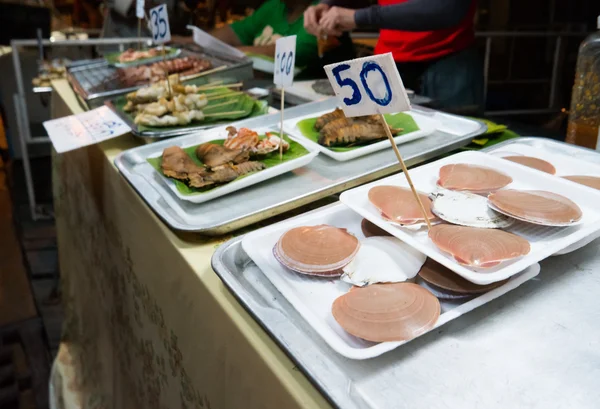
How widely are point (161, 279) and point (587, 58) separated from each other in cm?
107

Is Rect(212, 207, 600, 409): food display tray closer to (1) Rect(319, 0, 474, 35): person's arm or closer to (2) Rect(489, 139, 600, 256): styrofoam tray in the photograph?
(2) Rect(489, 139, 600, 256): styrofoam tray

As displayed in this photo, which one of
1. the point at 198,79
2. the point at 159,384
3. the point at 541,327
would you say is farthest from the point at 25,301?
the point at 541,327

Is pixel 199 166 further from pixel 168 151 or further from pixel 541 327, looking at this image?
pixel 541 327

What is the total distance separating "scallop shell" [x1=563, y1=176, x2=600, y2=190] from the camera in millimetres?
940

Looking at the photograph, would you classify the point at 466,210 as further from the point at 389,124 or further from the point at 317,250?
the point at 389,124

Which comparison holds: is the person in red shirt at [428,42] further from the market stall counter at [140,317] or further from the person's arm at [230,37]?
the person's arm at [230,37]

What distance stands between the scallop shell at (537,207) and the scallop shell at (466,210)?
18 millimetres

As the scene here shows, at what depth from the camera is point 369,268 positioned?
2.45ft

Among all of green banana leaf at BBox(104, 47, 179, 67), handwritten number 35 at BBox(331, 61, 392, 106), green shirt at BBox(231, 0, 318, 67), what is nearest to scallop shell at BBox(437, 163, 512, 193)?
handwritten number 35 at BBox(331, 61, 392, 106)

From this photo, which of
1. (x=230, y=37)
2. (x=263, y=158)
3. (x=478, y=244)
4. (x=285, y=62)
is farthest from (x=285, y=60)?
(x=230, y=37)

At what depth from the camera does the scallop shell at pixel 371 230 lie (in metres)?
0.85

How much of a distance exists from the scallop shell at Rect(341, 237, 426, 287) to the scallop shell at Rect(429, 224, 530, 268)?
5 centimetres

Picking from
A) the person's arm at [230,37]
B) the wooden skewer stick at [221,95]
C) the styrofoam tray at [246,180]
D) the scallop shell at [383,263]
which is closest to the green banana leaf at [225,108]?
the wooden skewer stick at [221,95]

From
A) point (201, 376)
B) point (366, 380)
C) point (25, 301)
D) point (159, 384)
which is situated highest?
point (366, 380)
